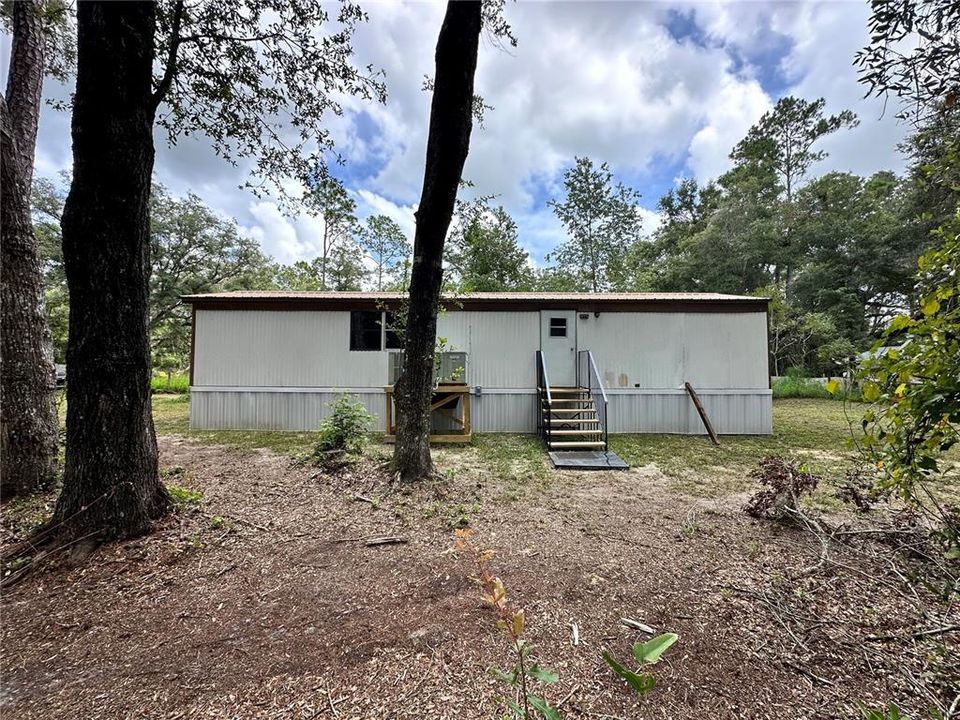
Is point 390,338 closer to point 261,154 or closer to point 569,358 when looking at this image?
point 569,358

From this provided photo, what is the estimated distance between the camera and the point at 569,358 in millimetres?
8641

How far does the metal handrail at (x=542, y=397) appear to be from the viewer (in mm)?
7256

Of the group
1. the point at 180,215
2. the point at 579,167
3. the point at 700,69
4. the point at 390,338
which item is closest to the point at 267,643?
the point at 390,338

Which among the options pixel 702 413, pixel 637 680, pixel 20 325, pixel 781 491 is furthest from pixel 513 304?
pixel 637 680

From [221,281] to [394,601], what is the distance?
21534 millimetres

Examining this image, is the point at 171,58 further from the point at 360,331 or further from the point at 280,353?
the point at 280,353

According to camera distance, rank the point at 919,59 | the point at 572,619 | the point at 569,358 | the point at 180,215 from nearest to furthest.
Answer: the point at 919,59 → the point at 572,619 → the point at 569,358 → the point at 180,215

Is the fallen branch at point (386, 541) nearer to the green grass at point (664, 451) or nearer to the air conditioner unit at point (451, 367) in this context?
the green grass at point (664, 451)

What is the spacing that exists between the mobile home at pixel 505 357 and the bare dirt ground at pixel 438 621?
4873mm

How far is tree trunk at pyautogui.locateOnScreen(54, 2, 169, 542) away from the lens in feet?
8.91

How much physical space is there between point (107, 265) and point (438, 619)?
338 centimetres

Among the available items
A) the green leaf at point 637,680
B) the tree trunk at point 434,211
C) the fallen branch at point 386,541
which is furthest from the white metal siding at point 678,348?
the green leaf at point 637,680

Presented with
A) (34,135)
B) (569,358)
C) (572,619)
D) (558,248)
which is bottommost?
(572,619)

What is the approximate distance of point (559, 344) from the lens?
341 inches
